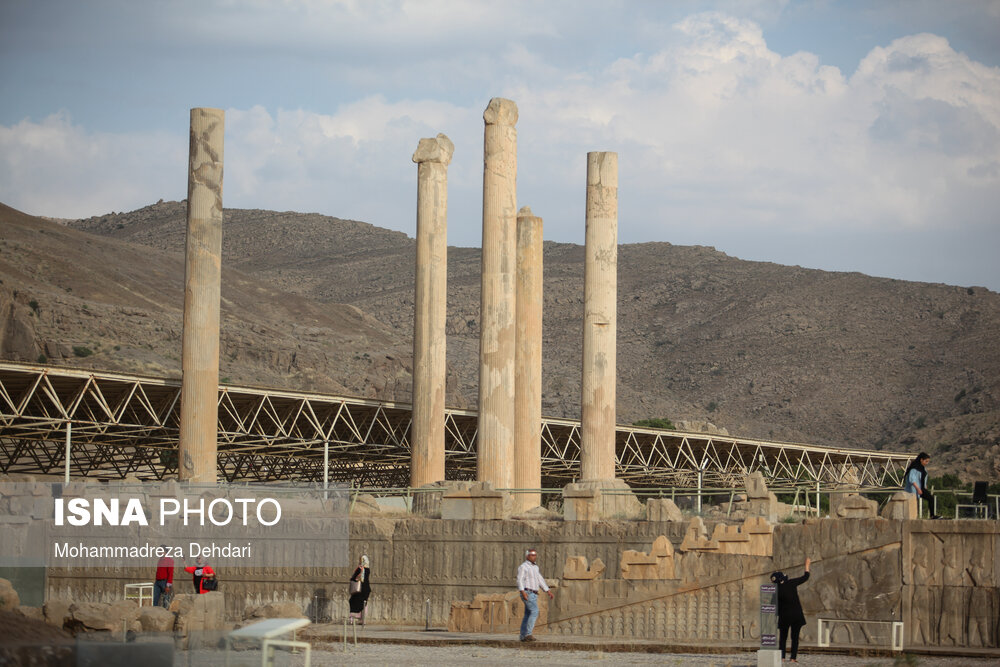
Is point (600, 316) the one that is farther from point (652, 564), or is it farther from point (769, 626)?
point (769, 626)

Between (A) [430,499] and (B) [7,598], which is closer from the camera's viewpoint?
(B) [7,598]

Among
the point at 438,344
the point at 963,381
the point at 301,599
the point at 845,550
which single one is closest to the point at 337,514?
the point at 301,599

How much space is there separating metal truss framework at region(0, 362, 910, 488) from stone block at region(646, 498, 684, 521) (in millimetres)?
21088

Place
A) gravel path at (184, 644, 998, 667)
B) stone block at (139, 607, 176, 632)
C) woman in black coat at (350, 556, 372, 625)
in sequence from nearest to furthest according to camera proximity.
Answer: gravel path at (184, 644, 998, 667) → stone block at (139, 607, 176, 632) → woman in black coat at (350, 556, 372, 625)

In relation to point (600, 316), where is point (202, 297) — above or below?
above

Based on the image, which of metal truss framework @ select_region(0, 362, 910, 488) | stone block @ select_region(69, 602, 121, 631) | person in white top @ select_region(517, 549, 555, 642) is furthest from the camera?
metal truss framework @ select_region(0, 362, 910, 488)

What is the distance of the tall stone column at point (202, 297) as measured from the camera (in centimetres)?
3762

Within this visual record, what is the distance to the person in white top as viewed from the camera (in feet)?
72.8

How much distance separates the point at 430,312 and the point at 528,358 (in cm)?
346

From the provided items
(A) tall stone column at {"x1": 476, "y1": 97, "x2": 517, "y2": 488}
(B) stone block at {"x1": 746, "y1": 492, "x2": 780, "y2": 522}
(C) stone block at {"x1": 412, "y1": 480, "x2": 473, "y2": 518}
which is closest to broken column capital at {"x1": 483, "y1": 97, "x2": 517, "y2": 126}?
(A) tall stone column at {"x1": 476, "y1": 97, "x2": 517, "y2": 488}

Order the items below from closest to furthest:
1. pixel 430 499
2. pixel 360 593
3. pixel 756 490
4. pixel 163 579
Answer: pixel 163 579 < pixel 360 593 < pixel 756 490 < pixel 430 499

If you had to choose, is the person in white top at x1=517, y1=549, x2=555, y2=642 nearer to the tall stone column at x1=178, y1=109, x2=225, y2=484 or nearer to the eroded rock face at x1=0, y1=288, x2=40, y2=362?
the tall stone column at x1=178, y1=109, x2=225, y2=484

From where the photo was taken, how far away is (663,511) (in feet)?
94.1

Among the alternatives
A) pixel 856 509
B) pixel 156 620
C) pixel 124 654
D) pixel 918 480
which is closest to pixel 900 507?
pixel 918 480
